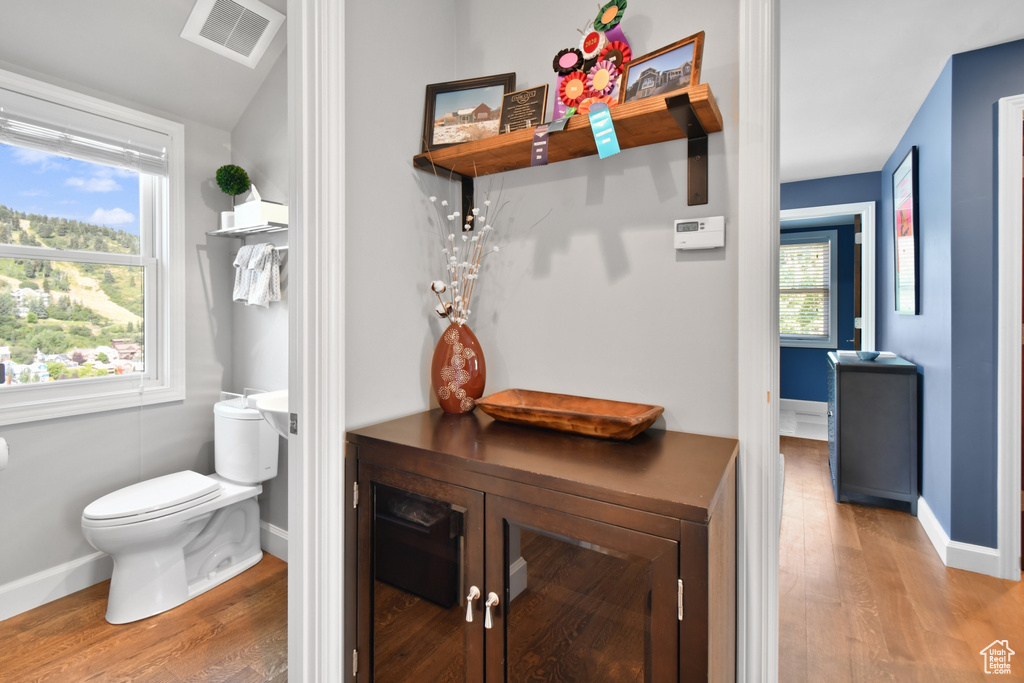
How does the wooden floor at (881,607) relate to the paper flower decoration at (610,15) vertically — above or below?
below

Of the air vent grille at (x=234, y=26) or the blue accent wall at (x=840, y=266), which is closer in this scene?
the air vent grille at (x=234, y=26)

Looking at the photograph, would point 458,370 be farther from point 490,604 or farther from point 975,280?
point 975,280

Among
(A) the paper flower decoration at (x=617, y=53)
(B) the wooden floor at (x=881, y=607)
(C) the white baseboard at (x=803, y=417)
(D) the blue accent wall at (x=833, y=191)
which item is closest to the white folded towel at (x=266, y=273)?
(A) the paper flower decoration at (x=617, y=53)

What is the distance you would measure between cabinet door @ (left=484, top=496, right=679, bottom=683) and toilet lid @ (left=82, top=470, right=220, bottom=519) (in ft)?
5.25

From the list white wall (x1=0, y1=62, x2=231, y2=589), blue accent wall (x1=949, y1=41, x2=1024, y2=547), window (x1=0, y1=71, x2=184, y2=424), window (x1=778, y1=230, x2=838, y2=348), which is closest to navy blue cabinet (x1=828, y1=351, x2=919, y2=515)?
blue accent wall (x1=949, y1=41, x2=1024, y2=547)

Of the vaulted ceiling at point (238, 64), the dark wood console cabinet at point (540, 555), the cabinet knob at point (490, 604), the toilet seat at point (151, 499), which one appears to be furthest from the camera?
the vaulted ceiling at point (238, 64)

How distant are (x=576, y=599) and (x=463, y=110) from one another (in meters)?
1.35

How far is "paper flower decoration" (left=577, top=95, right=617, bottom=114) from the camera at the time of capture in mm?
1223

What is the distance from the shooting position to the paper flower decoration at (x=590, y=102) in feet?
4.01

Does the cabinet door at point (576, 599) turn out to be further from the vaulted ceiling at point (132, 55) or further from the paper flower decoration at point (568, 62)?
the vaulted ceiling at point (132, 55)

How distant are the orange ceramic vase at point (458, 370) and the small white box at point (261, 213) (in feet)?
4.02

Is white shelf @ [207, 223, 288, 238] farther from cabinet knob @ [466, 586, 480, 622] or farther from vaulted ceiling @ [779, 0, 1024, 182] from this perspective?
vaulted ceiling @ [779, 0, 1024, 182]

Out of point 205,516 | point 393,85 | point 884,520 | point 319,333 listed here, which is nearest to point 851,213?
point 884,520

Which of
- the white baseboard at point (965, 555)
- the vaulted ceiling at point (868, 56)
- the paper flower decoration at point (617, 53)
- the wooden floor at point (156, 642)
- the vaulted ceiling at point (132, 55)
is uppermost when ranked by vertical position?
the vaulted ceiling at point (868, 56)
